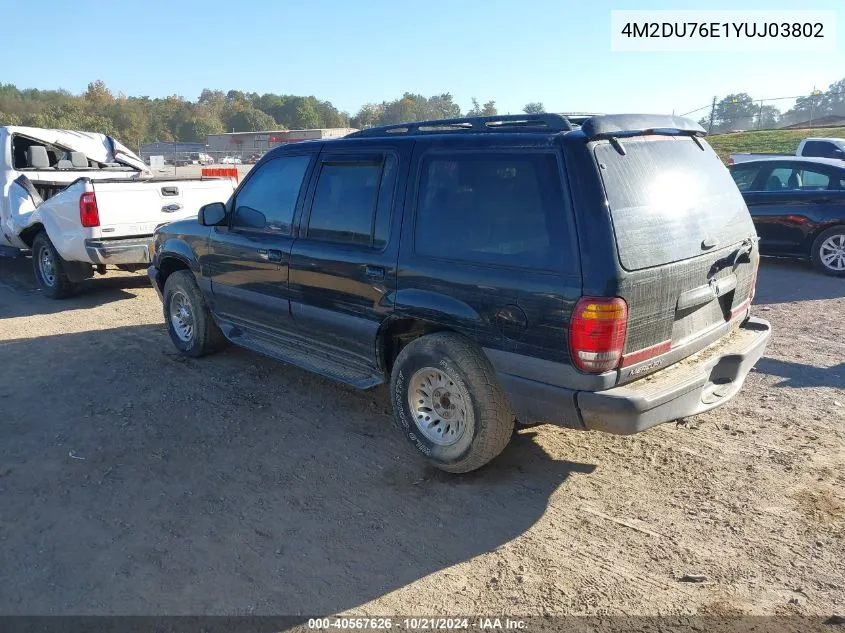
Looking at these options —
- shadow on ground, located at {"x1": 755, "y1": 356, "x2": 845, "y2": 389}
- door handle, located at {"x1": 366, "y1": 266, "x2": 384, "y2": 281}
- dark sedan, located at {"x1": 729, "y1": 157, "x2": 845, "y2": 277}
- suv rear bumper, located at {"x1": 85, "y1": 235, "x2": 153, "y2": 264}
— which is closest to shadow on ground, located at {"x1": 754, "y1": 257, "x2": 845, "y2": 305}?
dark sedan, located at {"x1": 729, "y1": 157, "x2": 845, "y2": 277}

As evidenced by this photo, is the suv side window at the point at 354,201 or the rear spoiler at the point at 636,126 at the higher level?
the rear spoiler at the point at 636,126

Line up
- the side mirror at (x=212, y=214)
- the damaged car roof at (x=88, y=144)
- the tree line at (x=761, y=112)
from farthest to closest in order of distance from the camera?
the tree line at (x=761, y=112)
the damaged car roof at (x=88, y=144)
the side mirror at (x=212, y=214)

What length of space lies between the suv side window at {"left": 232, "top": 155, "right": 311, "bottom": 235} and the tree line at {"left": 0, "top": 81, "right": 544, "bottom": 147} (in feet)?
199

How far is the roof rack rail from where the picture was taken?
11.7 ft

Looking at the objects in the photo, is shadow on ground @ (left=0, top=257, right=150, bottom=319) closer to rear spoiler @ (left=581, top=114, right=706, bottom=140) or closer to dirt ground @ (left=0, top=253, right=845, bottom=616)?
dirt ground @ (left=0, top=253, right=845, bottom=616)

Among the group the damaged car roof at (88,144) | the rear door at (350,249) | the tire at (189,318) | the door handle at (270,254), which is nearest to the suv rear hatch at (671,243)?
the rear door at (350,249)

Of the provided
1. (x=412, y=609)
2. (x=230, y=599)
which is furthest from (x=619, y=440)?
(x=230, y=599)

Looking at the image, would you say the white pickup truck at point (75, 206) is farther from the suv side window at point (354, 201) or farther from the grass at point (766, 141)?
the grass at point (766, 141)

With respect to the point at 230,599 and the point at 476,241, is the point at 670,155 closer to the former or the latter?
the point at 476,241

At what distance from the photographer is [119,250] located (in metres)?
8.02

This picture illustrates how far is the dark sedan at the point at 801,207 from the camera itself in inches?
365

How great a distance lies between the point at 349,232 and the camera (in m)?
4.38

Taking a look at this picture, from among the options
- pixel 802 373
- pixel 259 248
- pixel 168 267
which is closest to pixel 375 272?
pixel 259 248

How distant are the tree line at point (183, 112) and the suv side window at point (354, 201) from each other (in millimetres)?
61468
